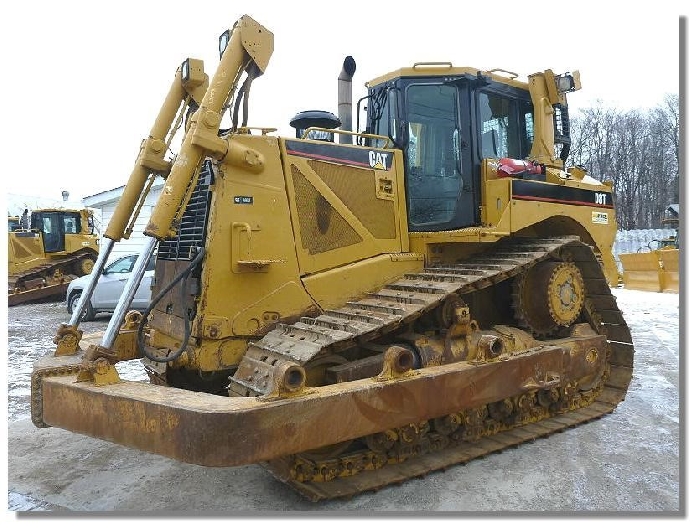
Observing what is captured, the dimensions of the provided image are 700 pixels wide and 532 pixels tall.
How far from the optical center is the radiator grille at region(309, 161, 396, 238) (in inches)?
165

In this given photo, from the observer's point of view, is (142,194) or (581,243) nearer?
(142,194)

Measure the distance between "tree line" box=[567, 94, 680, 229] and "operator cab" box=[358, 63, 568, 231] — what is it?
3.80 metres

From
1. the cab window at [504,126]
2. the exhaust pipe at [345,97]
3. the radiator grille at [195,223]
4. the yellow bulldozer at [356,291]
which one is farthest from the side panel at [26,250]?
the cab window at [504,126]

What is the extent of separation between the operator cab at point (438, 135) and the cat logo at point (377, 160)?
239mm

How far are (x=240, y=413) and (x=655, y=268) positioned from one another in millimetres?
15090

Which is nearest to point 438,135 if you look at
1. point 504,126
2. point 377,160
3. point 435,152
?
point 435,152

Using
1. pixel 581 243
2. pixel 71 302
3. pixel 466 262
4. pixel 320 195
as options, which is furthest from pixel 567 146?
pixel 71 302

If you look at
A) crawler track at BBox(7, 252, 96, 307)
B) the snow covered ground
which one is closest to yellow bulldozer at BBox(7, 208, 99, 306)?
crawler track at BBox(7, 252, 96, 307)

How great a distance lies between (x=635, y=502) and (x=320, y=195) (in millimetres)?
2820

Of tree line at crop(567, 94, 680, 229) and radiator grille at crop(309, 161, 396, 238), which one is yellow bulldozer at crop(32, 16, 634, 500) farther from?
tree line at crop(567, 94, 680, 229)

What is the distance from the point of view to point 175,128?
166 inches

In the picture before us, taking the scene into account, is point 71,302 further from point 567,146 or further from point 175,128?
point 567,146

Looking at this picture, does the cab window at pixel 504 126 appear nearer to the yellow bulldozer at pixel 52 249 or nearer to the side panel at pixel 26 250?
the yellow bulldozer at pixel 52 249

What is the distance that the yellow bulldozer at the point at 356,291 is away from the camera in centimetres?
319
